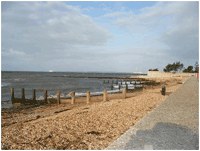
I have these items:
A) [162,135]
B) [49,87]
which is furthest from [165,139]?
[49,87]

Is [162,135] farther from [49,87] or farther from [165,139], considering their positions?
[49,87]

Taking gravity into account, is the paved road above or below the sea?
above

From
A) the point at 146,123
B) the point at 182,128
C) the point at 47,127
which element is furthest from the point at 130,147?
the point at 47,127

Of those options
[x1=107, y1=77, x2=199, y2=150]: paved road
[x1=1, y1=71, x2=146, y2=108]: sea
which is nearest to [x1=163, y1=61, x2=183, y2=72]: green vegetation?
[x1=1, y1=71, x2=146, y2=108]: sea

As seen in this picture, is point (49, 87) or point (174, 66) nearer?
point (49, 87)

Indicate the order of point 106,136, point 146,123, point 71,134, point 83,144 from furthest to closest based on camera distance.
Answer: point 146,123
point 71,134
point 106,136
point 83,144

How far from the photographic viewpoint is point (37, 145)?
418 cm

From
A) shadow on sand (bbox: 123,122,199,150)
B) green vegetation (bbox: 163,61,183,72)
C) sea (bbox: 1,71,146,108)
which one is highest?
green vegetation (bbox: 163,61,183,72)

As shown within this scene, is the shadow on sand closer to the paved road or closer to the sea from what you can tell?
the paved road

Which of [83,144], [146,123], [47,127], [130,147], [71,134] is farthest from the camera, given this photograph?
[47,127]

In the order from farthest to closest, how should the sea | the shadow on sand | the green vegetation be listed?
1. the green vegetation
2. the sea
3. the shadow on sand

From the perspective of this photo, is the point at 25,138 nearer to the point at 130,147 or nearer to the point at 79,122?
the point at 79,122

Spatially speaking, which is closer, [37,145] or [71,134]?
[37,145]

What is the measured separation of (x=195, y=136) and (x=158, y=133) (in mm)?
1007
